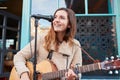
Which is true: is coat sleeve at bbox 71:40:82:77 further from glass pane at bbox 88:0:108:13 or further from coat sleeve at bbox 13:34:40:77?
glass pane at bbox 88:0:108:13

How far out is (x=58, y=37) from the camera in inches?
82.4

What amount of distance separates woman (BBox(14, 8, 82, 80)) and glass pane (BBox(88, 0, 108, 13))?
147 centimetres

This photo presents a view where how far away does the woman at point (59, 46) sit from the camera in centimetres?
202

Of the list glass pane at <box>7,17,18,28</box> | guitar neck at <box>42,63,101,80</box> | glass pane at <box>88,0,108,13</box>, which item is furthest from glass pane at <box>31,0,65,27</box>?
guitar neck at <box>42,63,101,80</box>

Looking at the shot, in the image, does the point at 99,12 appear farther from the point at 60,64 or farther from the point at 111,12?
the point at 60,64

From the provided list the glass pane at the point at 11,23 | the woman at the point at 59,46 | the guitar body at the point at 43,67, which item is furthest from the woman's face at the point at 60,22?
the glass pane at the point at 11,23

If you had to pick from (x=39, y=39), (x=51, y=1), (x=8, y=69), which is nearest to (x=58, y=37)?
(x=39, y=39)

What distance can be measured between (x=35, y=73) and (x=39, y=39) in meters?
0.31

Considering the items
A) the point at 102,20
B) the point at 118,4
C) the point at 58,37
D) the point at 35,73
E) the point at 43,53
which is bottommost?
the point at 35,73

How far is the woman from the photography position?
202 cm

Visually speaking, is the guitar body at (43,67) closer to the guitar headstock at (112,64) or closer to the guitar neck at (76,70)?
the guitar neck at (76,70)

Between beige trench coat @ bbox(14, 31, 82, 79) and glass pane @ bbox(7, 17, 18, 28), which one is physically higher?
glass pane @ bbox(7, 17, 18, 28)

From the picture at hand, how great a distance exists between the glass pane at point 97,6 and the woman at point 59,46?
1.47 m

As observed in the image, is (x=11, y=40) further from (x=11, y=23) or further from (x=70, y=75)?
(x=70, y=75)
